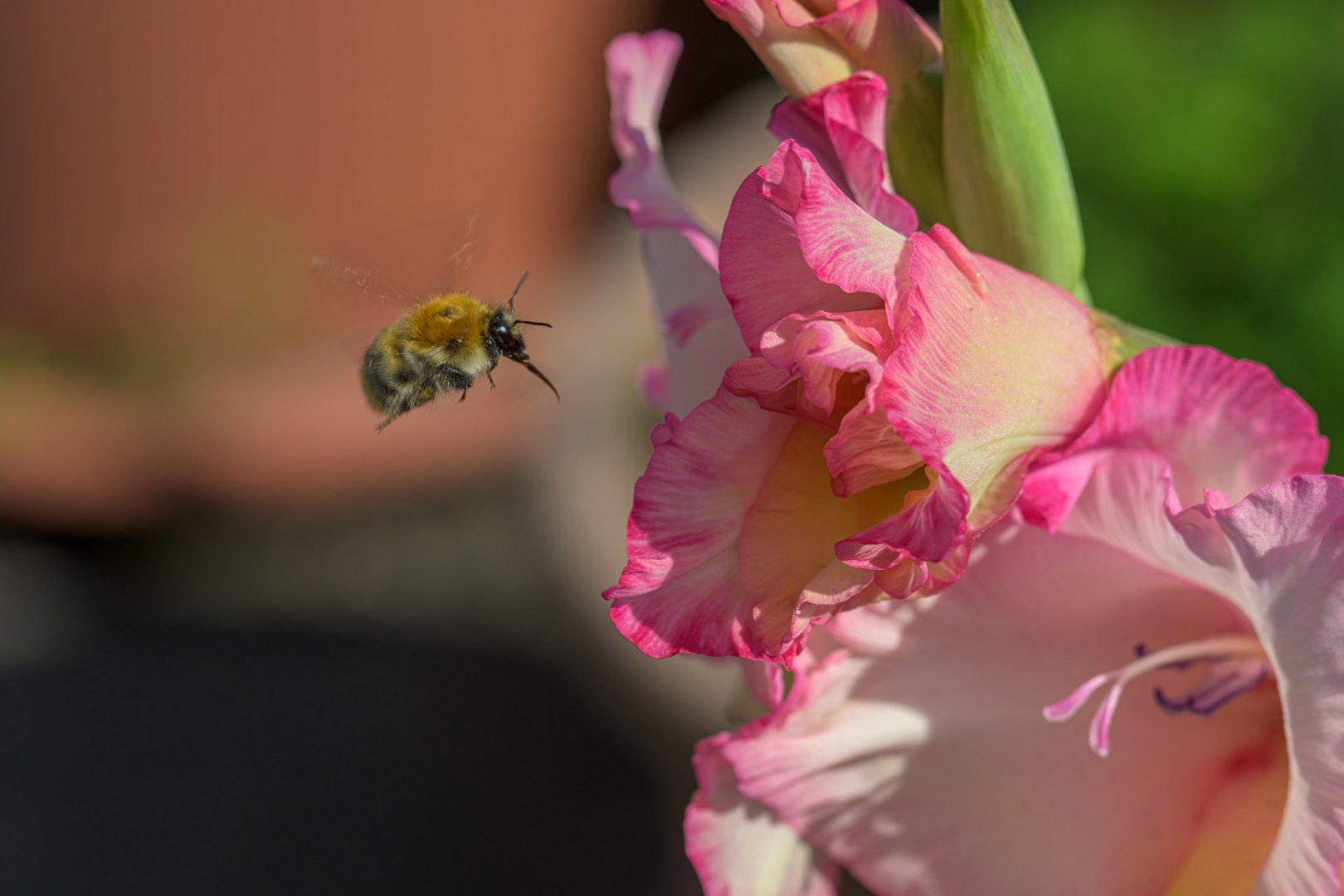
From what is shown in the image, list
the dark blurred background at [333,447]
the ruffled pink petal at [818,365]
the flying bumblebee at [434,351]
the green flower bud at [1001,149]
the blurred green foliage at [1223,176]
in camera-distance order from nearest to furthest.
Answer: the ruffled pink petal at [818,365]
the green flower bud at [1001,149]
the flying bumblebee at [434,351]
the blurred green foliage at [1223,176]
the dark blurred background at [333,447]

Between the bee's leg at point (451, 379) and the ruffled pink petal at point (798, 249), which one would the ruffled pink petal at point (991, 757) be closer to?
the ruffled pink petal at point (798, 249)

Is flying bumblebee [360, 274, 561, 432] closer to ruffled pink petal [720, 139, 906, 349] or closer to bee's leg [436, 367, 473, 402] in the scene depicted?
bee's leg [436, 367, 473, 402]

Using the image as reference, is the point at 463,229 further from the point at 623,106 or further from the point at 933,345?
the point at 933,345

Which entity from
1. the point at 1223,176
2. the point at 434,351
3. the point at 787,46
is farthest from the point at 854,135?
the point at 1223,176

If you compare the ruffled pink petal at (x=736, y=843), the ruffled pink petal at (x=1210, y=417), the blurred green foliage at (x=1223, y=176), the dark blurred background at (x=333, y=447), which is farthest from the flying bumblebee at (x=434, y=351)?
the blurred green foliage at (x=1223, y=176)

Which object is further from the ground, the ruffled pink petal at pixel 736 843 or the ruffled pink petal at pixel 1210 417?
the ruffled pink petal at pixel 1210 417

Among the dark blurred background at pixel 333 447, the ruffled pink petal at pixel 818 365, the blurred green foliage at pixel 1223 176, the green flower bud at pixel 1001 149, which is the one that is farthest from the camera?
the dark blurred background at pixel 333 447

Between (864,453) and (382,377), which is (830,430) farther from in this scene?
(382,377)
